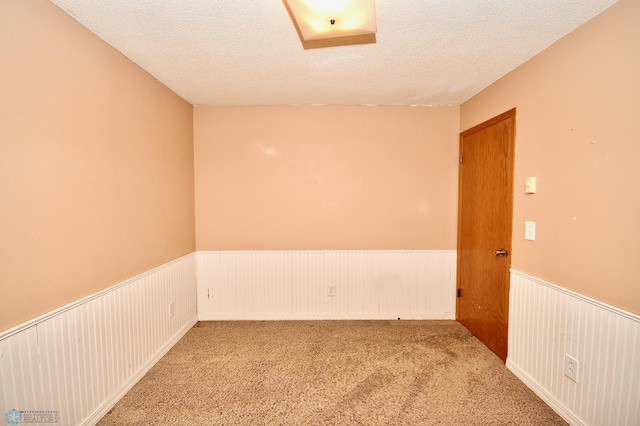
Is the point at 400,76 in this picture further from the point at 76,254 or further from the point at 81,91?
the point at 76,254

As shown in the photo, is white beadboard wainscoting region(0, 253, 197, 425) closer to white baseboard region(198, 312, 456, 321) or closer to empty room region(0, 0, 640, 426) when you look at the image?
empty room region(0, 0, 640, 426)

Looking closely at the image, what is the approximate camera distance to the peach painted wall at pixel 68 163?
1.31 metres

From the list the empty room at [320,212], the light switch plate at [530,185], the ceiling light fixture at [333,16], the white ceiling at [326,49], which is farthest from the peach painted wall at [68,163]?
the light switch plate at [530,185]

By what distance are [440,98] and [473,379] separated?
2.67 meters

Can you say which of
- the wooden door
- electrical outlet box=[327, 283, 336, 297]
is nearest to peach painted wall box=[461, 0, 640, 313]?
the wooden door

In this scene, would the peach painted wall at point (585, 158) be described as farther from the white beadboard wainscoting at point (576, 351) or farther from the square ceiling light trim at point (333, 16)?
the square ceiling light trim at point (333, 16)

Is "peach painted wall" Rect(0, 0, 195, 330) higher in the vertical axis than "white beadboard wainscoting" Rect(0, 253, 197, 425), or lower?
higher

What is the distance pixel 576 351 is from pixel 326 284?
7.13 ft

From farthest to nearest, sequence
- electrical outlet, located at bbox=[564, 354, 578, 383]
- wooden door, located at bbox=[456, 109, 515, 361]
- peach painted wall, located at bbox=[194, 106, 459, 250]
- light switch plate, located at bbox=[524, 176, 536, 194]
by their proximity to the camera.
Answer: peach painted wall, located at bbox=[194, 106, 459, 250] → wooden door, located at bbox=[456, 109, 515, 361] → light switch plate, located at bbox=[524, 176, 536, 194] → electrical outlet, located at bbox=[564, 354, 578, 383]

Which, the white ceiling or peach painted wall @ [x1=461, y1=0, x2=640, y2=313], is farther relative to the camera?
the white ceiling

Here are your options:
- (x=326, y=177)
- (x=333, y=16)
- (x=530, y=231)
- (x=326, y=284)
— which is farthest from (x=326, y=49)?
(x=326, y=284)

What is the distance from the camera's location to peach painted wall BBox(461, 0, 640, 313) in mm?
1449

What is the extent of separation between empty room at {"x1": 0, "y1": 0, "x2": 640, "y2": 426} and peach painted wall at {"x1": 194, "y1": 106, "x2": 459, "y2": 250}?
0.02 meters

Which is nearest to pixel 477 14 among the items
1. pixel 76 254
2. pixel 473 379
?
pixel 473 379
